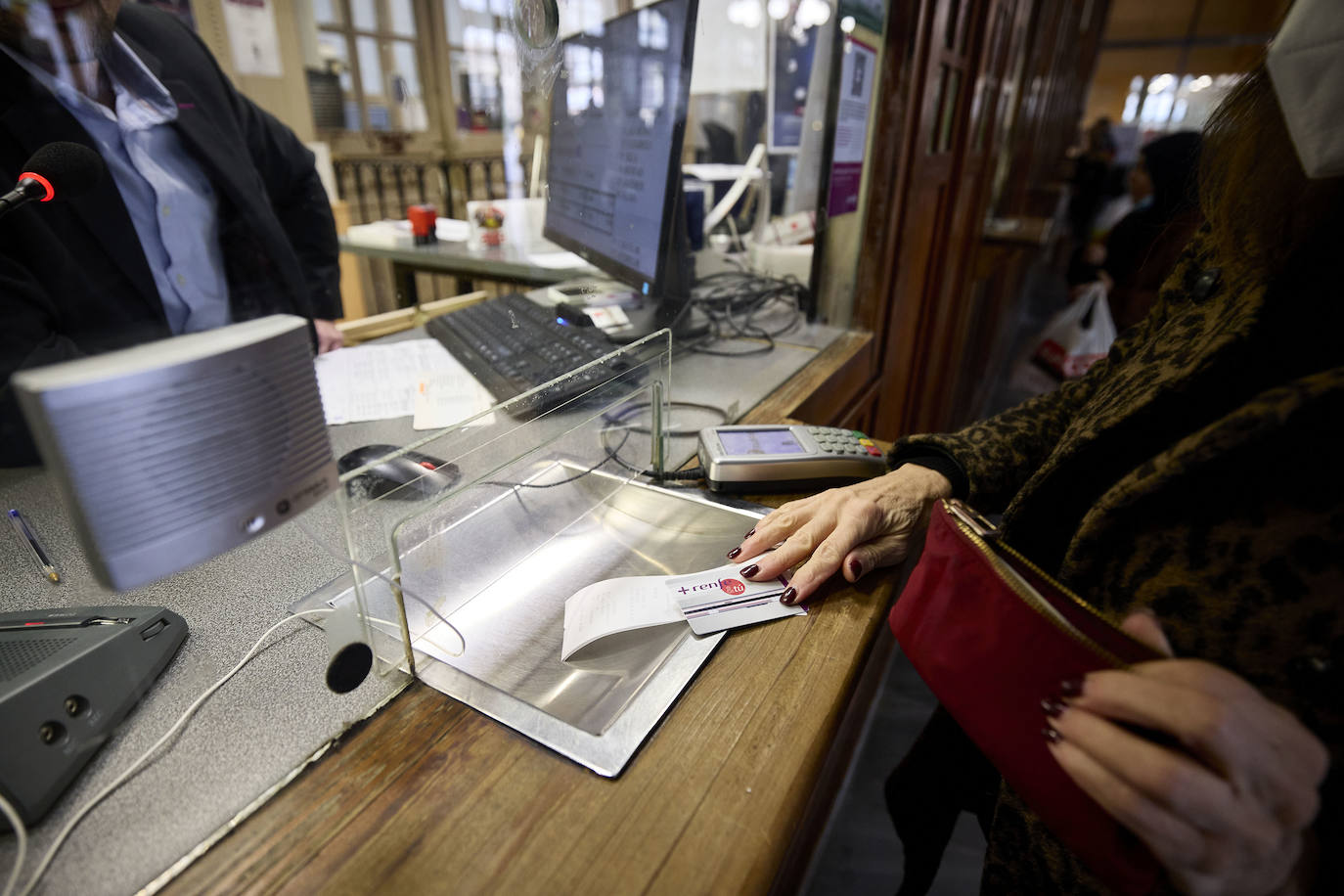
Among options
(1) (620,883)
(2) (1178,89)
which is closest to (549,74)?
(1) (620,883)

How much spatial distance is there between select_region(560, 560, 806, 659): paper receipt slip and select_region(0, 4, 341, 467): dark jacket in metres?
0.37

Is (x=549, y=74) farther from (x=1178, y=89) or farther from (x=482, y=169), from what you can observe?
(x=1178, y=89)

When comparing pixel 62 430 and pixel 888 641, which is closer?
pixel 62 430

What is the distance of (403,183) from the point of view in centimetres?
365

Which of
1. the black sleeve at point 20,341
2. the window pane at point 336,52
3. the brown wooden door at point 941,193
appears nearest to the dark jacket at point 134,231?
the black sleeve at point 20,341

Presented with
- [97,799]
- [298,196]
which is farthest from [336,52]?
[97,799]

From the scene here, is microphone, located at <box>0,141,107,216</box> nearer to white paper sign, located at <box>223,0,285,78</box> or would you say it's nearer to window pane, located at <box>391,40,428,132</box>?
white paper sign, located at <box>223,0,285,78</box>

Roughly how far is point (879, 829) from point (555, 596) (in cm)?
105

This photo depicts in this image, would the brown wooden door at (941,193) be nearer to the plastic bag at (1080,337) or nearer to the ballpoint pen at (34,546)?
the plastic bag at (1080,337)

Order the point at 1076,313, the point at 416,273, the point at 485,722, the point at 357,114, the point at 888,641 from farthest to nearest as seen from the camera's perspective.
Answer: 1. the point at 357,114
2. the point at 1076,313
3. the point at 416,273
4. the point at 888,641
5. the point at 485,722

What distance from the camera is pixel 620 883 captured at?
370 mm

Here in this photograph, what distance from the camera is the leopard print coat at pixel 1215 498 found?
384 millimetres

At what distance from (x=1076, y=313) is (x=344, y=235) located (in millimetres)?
2736

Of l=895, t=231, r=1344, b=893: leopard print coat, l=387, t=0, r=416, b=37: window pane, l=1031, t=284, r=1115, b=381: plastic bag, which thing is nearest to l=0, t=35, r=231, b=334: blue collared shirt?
l=895, t=231, r=1344, b=893: leopard print coat
